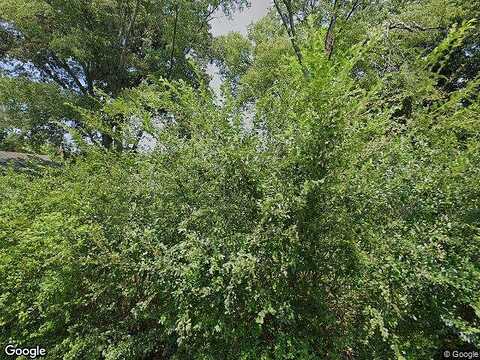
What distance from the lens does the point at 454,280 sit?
90.9 inches

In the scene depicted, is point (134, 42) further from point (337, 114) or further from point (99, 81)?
point (337, 114)

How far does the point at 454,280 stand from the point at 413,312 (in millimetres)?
422

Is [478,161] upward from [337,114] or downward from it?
downward

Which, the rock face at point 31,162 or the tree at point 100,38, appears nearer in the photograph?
the rock face at point 31,162

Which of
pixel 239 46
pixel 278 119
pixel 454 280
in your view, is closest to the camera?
pixel 454 280

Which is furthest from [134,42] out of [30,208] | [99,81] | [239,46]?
[30,208]

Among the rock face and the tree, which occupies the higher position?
the tree

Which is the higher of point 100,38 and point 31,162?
point 100,38

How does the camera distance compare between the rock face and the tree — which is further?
the tree

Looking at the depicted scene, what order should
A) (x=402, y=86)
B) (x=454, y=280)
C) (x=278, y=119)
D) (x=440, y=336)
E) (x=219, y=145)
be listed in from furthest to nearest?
(x=402, y=86) → (x=278, y=119) → (x=219, y=145) → (x=440, y=336) → (x=454, y=280)

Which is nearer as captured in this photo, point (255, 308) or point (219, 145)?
point (255, 308)

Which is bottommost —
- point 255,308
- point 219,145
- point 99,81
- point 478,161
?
point 255,308

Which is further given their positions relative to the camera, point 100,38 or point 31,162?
point 100,38

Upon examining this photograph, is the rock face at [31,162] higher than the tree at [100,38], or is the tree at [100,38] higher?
the tree at [100,38]
